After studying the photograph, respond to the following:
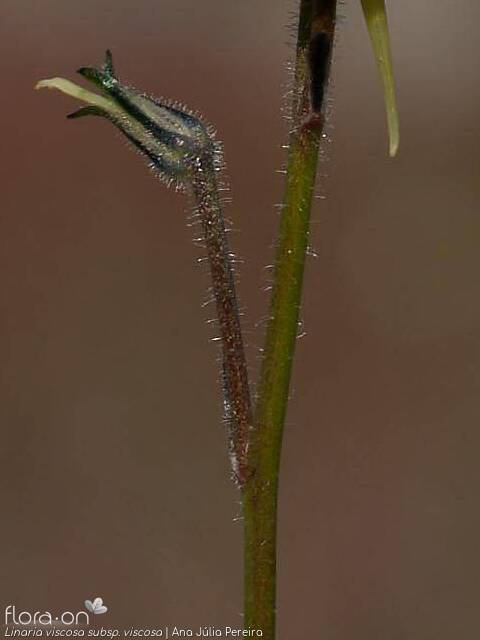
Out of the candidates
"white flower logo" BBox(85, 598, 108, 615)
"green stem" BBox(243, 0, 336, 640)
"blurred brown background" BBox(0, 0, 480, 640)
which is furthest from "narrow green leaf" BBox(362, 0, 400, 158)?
"blurred brown background" BBox(0, 0, 480, 640)

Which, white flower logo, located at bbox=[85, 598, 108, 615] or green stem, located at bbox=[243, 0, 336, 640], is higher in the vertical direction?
green stem, located at bbox=[243, 0, 336, 640]

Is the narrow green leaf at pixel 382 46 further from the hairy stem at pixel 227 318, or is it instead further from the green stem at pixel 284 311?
the hairy stem at pixel 227 318

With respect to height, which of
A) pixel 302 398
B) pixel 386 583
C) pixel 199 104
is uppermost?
pixel 199 104

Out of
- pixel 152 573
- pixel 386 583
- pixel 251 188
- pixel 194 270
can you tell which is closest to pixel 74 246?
pixel 194 270

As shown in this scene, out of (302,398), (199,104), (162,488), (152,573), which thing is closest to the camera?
(152,573)

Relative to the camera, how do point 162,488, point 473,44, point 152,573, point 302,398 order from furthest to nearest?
1. point 473,44
2. point 302,398
3. point 162,488
4. point 152,573

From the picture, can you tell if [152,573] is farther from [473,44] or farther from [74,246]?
[473,44]

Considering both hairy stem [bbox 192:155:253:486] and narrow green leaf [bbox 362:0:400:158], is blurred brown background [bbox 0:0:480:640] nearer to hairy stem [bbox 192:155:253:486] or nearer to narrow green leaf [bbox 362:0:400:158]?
hairy stem [bbox 192:155:253:486]
